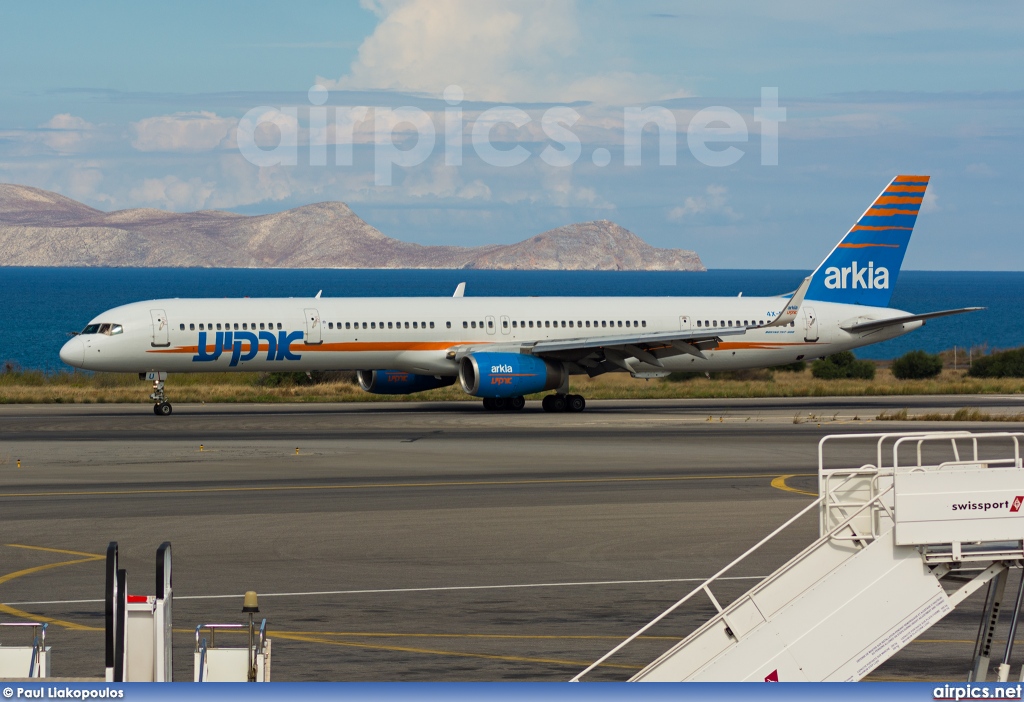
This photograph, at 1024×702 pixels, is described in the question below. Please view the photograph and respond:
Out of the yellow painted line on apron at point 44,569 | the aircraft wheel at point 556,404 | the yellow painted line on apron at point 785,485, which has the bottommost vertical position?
the yellow painted line on apron at point 44,569

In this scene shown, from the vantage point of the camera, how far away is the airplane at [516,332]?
45.8 meters

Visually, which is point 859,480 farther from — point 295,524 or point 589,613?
point 295,524

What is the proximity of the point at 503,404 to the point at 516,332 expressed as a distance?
2.67 metres

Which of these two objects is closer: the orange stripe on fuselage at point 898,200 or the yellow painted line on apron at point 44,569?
the yellow painted line on apron at point 44,569

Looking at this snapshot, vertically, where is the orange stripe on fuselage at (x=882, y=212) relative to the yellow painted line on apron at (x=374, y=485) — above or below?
above

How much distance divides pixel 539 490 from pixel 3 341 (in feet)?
386

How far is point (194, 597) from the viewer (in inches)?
701

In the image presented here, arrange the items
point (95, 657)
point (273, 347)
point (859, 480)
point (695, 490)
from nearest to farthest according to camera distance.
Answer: point (859, 480) → point (95, 657) → point (695, 490) → point (273, 347)

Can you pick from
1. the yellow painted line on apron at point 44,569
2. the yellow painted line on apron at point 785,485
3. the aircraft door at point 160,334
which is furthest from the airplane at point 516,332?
the yellow painted line on apron at point 44,569

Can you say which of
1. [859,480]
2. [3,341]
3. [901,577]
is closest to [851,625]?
[901,577]

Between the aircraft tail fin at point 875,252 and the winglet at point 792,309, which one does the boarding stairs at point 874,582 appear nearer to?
the winglet at point 792,309

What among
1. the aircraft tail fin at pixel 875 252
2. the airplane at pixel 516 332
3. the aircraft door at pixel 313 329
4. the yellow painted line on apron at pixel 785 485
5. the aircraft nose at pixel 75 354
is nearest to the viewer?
the yellow painted line on apron at pixel 785 485

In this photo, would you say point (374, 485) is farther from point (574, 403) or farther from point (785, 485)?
point (574, 403)

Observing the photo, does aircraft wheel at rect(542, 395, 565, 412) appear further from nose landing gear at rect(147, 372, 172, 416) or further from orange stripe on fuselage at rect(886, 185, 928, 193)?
orange stripe on fuselage at rect(886, 185, 928, 193)
